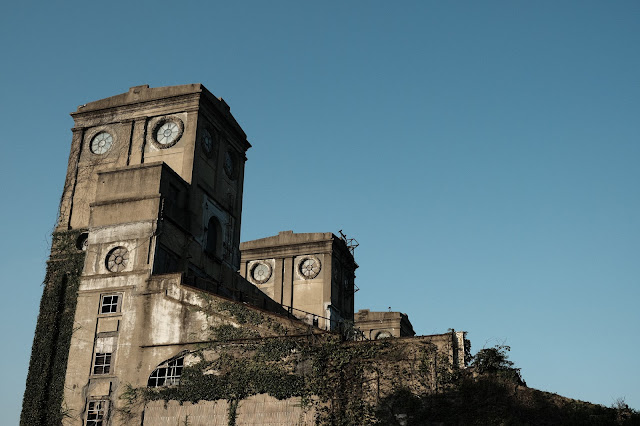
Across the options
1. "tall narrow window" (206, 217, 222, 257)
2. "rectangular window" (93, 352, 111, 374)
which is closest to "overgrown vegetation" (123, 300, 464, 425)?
"rectangular window" (93, 352, 111, 374)

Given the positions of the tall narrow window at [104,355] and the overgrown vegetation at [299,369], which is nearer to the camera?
the overgrown vegetation at [299,369]

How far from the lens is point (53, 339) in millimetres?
35531

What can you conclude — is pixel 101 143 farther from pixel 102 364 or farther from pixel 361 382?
pixel 361 382

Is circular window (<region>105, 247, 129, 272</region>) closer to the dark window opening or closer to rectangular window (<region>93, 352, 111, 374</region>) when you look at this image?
the dark window opening

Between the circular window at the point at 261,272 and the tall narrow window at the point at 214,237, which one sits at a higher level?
the circular window at the point at 261,272

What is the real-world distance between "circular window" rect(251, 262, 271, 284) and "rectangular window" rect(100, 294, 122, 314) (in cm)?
1937

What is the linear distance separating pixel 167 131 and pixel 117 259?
369 inches

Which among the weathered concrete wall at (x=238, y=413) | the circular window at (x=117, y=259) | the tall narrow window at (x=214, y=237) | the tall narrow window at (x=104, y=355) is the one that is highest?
the tall narrow window at (x=214, y=237)

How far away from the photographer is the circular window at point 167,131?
41.5 m

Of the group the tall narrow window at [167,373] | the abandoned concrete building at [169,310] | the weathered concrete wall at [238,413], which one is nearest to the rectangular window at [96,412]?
the abandoned concrete building at [169,310]

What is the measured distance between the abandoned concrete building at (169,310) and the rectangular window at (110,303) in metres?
0.05

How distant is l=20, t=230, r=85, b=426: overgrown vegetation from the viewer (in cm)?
3403

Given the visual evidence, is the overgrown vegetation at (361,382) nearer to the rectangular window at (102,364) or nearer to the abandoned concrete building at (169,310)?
the abandoned concrete building at (169,310)

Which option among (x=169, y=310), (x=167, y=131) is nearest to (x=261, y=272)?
(x=167, y=131)
